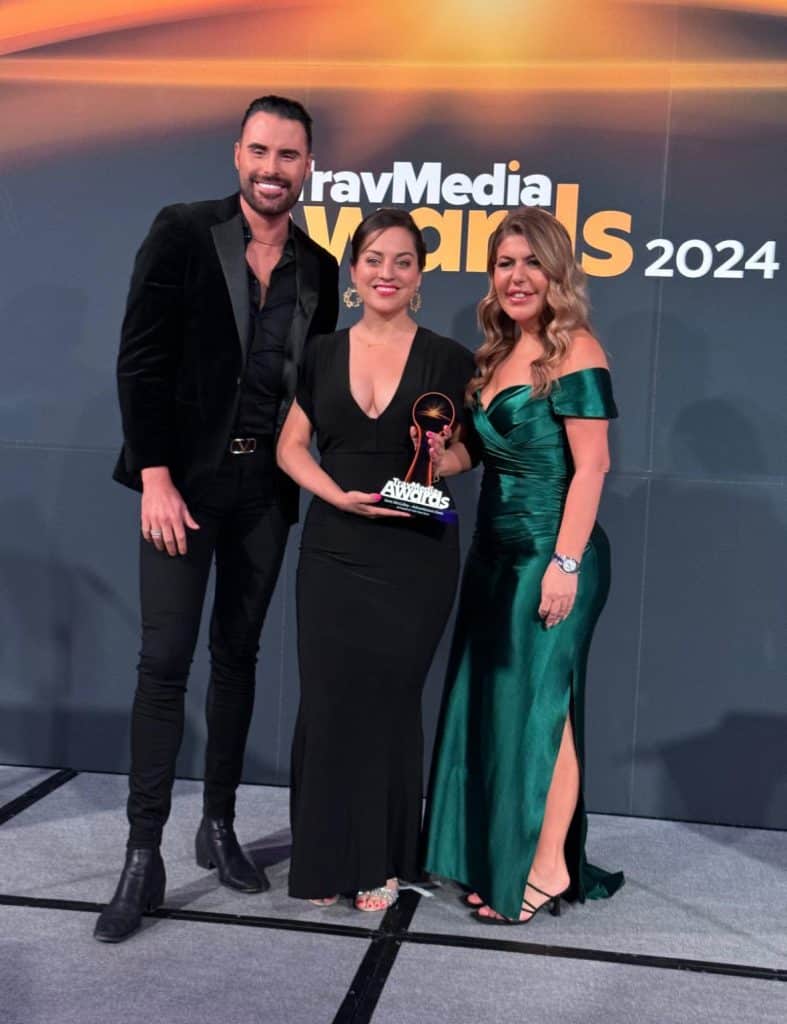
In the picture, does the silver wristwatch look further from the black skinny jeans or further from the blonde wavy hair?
the black skinny jeans

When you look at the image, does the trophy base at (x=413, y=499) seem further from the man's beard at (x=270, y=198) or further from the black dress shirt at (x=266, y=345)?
the man's beard at (x=270, y=198)

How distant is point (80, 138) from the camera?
4.08 meters

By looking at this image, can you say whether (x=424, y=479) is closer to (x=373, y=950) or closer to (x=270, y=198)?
(x=270, y=198)

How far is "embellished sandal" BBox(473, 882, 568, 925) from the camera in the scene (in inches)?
123

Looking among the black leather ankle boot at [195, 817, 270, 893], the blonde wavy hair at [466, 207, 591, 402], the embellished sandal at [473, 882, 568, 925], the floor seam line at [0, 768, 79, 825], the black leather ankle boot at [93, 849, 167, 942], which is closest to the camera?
the black leather ankle boot at [93, 849, 167, 942]

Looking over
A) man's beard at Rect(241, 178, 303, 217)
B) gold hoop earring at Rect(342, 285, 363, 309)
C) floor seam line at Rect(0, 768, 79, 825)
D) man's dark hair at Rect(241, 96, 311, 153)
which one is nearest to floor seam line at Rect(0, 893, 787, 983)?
floor seam line at Rect(0, 768, 79, 825)

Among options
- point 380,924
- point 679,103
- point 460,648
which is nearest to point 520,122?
point 679,103

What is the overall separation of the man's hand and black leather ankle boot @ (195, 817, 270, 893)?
796 mm

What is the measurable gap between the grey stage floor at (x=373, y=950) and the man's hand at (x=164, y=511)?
89 centimetres

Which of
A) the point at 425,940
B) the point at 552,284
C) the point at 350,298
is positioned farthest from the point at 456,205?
the point at 425,940

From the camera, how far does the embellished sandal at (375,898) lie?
10.4 feet

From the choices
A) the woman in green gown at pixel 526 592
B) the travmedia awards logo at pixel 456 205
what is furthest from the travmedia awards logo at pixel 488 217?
the woman in green gown at pixel 526 592

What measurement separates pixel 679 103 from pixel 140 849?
2.56 meters

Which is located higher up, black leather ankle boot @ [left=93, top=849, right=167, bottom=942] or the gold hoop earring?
the gold hoop earring
